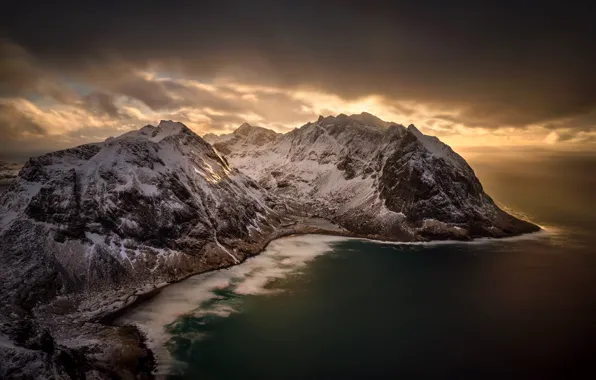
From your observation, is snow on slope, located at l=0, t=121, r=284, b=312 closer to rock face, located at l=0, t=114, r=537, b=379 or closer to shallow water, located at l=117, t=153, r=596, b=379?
rock face, located at l=0, t=114, r=537, b=379

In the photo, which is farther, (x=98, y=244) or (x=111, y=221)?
(x=111, y=221)

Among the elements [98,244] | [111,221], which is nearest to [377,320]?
[98,244]

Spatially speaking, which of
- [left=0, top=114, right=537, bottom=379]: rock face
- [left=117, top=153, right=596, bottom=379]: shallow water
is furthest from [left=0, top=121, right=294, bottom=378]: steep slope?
[left=117, top=153, right=596, bottom=379]: shallow water

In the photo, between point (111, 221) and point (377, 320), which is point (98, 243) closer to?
point (111, 221)

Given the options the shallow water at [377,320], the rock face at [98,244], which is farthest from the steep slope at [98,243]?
the shallow water at [377,320]

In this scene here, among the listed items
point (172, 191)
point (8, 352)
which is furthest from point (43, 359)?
point (172, 191)

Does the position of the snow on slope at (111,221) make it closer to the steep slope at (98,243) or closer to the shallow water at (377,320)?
the steep slope at (98,243)

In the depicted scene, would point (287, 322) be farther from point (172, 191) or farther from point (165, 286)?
point (172, 191)

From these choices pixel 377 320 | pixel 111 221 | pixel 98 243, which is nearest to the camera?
pixel 377 320
